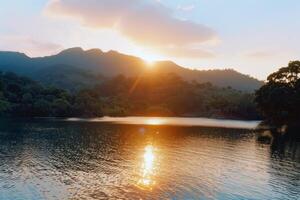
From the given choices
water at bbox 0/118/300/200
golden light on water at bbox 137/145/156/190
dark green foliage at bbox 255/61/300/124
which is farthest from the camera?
dark green foliage at bbox 255/61/300/124

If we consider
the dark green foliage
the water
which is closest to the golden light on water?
the water

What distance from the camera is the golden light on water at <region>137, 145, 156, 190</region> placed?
199 ft

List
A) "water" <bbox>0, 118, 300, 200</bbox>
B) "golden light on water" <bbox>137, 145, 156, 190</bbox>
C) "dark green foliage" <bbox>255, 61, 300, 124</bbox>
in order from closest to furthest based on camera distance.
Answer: "water" <bbox>0, 118, 300, 200</bbox>
"golden light on water" <bbox>137, 145, 156, 190</bbox>
"dark green foliage" <bbox>255, 61, 300, 124</bbox>

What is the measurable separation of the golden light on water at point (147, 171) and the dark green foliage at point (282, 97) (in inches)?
2579

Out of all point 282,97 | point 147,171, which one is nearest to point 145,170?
point 147,171

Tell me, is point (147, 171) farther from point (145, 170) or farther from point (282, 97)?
point (282, 97)

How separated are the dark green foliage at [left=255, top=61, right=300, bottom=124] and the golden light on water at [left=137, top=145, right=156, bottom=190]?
65.5 metres

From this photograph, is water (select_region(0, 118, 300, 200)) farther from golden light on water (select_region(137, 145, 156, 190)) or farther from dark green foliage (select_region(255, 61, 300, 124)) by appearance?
dark green foliage (select_region(255, 61, 300, 124))

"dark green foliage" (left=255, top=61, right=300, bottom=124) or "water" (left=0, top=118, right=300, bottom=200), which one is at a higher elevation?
"dark green foliage" (left=255, top=61, right=300, bottom=124)

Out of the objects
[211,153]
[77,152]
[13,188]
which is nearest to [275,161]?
[211,153]

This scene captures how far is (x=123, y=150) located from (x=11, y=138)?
139 ft

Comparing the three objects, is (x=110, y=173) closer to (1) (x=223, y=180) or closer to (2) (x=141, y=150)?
(1) (x=223, y=180)

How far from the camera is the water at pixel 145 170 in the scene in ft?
181

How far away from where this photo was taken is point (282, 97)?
472 ft
